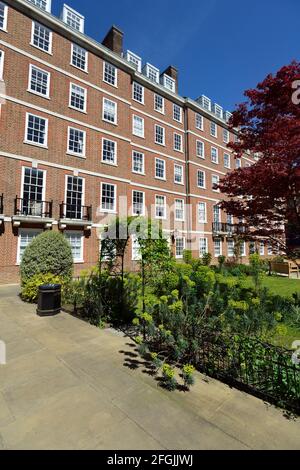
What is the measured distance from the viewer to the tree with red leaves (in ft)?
21.4

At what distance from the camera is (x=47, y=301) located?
759 centimetres

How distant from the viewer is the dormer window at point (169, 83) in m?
25.3

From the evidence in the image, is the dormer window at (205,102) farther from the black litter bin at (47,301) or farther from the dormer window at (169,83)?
the black litter bin at (47,301)

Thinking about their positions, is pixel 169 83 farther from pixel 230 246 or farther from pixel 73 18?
pixel 230 246

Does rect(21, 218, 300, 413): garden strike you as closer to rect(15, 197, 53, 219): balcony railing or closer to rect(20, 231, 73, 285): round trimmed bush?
rect(20, 231, 73, 285): round trimmed bush

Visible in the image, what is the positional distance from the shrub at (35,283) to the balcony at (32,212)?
5.67m

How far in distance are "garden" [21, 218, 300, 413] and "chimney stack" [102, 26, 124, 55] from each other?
19109 mm

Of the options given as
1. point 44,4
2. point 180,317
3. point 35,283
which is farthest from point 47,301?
point 44,4

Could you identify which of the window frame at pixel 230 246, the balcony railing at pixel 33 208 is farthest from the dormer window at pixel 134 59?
the window frame at pixel 230 246

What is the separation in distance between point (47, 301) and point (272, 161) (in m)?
7.99

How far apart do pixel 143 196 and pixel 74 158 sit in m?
6.92

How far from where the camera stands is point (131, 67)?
20.5 meters

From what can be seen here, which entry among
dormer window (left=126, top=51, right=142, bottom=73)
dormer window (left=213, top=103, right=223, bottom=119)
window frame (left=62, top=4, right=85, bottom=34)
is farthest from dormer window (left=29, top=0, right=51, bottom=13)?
dormer window (left=213, top=103, right=223, bottom=119)
